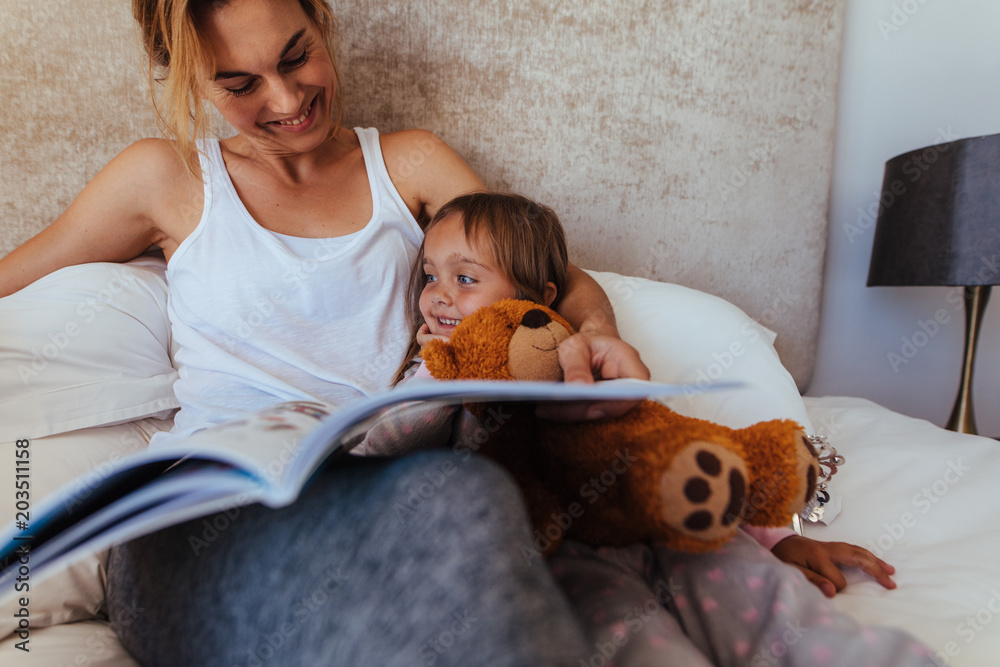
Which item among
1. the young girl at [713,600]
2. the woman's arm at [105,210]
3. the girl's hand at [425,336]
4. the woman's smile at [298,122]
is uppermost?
the woman's smile at [298,122]

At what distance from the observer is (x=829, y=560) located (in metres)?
0.69

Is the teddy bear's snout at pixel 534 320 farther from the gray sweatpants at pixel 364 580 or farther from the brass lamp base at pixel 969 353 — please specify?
the brass lamp base at pixel 969 353

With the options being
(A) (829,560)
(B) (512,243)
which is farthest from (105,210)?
(A) (829,560)

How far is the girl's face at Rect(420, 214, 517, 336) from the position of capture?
2.69ft

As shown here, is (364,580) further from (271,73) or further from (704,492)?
(271,73)

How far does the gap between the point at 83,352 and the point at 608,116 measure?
1.10 meters

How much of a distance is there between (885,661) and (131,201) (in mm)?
1119

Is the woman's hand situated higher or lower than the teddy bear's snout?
lower

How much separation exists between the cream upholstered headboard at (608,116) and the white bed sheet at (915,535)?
47 cm

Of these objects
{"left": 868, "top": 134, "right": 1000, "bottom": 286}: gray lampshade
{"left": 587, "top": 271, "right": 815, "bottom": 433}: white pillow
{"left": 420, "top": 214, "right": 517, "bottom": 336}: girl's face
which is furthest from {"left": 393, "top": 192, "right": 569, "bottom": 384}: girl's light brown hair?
{"left": 868, "top": 134, "right": 1000, "bottom": 286}: gray lampshade

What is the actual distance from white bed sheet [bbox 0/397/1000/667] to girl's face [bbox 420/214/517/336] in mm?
521

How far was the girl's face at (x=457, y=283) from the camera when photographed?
2.69 ft

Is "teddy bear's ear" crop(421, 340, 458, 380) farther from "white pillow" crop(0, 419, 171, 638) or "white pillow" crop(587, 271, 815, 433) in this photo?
"white pillow" crop(587, 271, 815, 433)

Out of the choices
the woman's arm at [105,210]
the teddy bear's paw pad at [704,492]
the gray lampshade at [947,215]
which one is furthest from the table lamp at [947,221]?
the woman's arm at [105,210]
